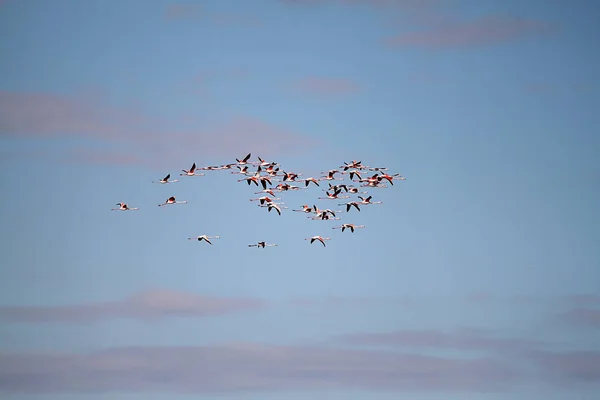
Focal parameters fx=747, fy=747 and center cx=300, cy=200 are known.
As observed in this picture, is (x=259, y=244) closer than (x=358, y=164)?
Yes

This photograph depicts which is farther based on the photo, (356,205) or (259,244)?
(356,205)

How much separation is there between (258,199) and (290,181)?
484 centimetres

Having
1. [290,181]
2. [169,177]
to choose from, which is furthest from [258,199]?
[169,177]

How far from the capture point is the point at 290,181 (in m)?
96.9

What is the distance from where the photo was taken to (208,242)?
9262 cm

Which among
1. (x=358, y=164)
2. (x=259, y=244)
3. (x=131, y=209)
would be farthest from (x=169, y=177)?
(x=358, y=164)

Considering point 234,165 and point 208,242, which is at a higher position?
point 234,165

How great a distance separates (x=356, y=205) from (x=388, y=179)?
5465 mm

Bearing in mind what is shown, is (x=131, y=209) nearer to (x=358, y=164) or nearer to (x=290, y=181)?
(x=290, y=181)

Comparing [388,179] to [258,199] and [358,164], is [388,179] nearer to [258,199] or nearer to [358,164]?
[358,164]

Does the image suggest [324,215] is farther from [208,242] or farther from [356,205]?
[208,242]

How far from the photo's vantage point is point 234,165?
9606 cm

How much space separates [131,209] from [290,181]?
20744 millimetres

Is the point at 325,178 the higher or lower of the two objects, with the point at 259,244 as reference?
higher
